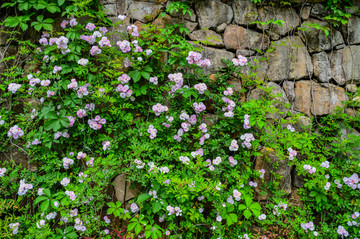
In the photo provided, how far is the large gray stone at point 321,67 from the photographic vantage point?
2.56 metres

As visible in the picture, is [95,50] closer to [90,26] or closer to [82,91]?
[90,26]

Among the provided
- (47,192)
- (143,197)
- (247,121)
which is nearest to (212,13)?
(247,121)

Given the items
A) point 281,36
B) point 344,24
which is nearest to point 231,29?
point 281,36

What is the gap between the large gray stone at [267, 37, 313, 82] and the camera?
253 centimetres

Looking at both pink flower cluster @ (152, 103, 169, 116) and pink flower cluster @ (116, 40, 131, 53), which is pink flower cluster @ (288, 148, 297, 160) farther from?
pink flower cluster @ (116, 40, 131, 53)

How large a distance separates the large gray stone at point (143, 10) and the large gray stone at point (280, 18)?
1.23 meters

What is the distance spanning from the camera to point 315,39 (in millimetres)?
2570

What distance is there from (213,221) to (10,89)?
2.42 meters

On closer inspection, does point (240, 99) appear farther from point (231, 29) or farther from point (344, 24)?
point (344, 24)

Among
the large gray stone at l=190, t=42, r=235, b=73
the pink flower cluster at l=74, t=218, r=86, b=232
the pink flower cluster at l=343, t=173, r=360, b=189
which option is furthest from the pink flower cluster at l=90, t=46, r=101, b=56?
the pink flower cluster at l=343, t=173, r=360, b=189

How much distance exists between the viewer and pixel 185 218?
218 cm

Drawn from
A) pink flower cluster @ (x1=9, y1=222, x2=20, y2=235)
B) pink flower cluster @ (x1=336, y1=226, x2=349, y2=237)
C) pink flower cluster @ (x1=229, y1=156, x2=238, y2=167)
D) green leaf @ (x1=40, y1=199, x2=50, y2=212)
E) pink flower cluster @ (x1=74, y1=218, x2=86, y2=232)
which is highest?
pink flower cluster @ (x1=229, y1=156, x2=238, y2=167)

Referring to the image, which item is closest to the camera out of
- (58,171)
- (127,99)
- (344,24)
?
(58,171)

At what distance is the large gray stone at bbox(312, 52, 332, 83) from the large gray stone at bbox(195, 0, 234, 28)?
3.71ft
